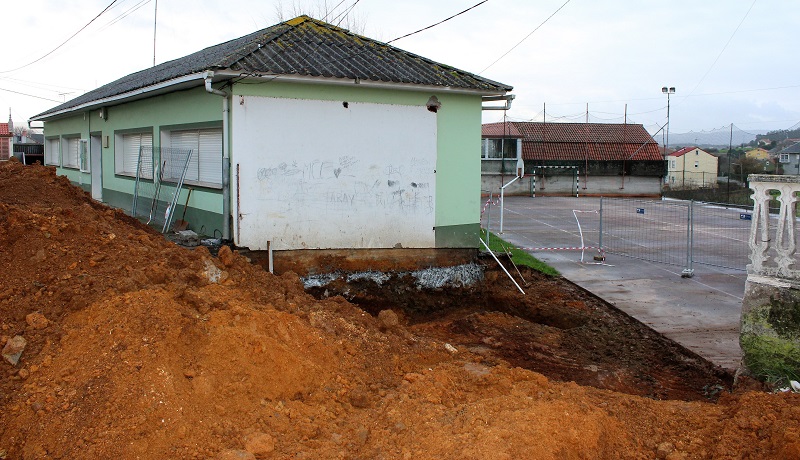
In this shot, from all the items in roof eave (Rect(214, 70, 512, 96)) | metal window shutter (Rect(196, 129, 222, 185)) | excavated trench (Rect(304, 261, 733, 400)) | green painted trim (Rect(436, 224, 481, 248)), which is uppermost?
roof eave (Rect(214, 70, 512, 96))

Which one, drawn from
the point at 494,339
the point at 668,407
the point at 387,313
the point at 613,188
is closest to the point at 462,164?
the point at 494,339

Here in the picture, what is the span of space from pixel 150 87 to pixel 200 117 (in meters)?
1.47

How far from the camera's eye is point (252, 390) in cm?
555

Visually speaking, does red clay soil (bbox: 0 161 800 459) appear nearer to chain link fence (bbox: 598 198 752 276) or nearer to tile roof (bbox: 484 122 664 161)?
chain link fence (bbox: 598 198 752 276)

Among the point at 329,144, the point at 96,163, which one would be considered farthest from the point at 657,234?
the point at 96,163

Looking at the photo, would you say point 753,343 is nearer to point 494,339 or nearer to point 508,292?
point 494,339

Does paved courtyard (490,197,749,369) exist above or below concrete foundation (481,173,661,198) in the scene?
below

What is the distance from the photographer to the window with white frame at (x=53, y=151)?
85.3ft

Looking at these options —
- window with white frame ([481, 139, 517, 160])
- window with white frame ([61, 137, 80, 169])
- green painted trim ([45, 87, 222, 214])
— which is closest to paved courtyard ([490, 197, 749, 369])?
green painted trim ([45, 87, 222, 214])

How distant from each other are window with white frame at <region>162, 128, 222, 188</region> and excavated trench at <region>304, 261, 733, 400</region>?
292cm

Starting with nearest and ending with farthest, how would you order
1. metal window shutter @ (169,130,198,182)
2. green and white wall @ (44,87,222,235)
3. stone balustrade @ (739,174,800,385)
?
stone balustrade @ (739,174,800,385) → green and white wall @ (44,87,222,235) → metal window shutter @ (169,130,198,182)

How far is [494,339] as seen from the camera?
9.45 meters

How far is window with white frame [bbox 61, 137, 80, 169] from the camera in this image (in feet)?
77.6

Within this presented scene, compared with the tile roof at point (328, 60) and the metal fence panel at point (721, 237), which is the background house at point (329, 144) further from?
the metal fence panel at point (721, 237)
